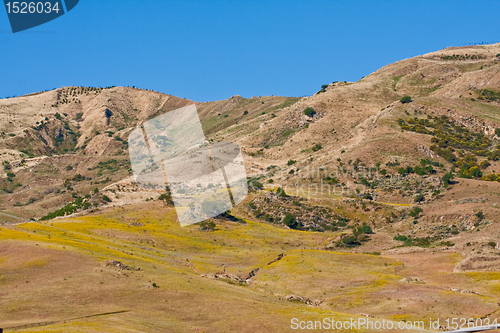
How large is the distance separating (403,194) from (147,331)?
224ft

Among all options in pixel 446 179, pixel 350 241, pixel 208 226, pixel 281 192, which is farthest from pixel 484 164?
pixel 208 226

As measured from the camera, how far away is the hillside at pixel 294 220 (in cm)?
3206

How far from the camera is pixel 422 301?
34000 mm

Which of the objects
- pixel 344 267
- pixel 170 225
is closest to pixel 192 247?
pixel 170 225

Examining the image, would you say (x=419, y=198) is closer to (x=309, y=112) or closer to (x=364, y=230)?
(x=364, y=230)

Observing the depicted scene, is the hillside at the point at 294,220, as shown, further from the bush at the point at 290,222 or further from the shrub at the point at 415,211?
the shrub at the point at 415,211

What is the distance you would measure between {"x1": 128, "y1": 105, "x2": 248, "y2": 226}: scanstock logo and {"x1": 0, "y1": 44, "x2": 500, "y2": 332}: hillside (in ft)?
10.8

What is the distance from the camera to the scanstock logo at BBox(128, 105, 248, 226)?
80125 millimetres

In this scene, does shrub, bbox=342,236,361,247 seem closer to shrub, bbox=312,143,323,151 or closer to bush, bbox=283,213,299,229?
bush, bbox=283,213,299,229

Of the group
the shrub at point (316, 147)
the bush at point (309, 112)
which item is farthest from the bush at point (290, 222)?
the bush at point (309, 112)

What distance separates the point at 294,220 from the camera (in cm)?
7675

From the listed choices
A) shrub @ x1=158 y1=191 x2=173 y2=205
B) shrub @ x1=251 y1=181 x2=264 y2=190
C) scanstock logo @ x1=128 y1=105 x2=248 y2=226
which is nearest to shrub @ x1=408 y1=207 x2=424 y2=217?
scanstock logo @ x1=128 y1=105 x2=248 y2=226

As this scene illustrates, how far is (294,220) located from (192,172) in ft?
112

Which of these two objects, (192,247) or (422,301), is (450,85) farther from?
(422,301)
